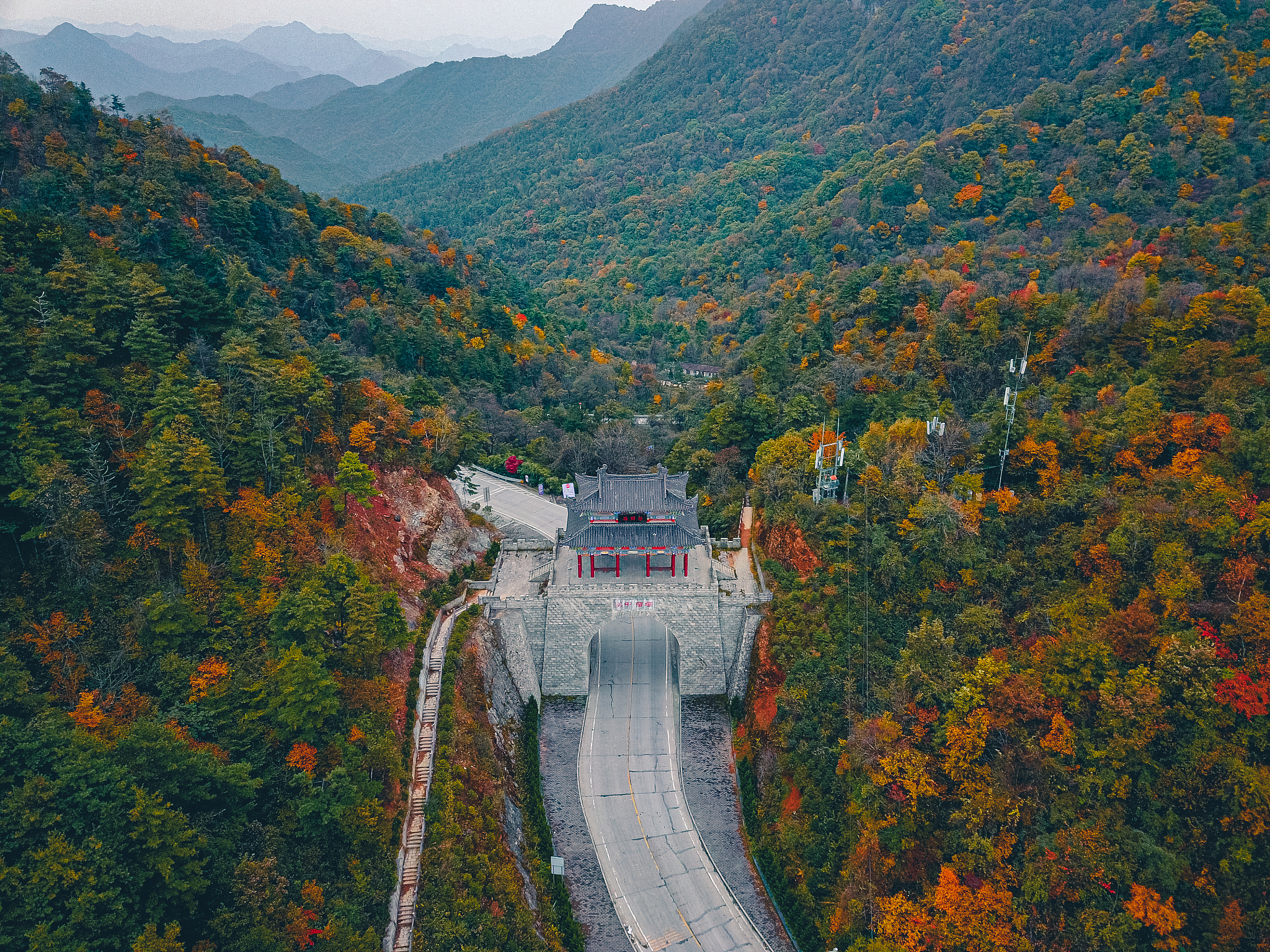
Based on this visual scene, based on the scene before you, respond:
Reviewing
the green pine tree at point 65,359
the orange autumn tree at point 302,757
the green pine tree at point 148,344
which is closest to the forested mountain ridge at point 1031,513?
the orange autumn tree at point 302,757

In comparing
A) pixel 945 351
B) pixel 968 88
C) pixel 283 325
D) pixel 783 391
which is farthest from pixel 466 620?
pixel 968 88

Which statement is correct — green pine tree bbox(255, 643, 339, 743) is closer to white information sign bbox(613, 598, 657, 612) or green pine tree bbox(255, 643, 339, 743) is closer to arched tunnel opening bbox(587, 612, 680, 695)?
white information sign bbox(613, 598, 657, 612)

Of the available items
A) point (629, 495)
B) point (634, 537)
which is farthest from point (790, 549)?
point (629, 495)

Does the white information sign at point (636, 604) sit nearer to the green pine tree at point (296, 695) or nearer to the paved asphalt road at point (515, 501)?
the paved asphalt road at point (515, 501)

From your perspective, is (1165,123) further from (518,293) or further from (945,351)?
(518,293)

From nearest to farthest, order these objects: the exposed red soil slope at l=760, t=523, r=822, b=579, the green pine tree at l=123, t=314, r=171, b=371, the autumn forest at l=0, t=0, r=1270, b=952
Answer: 1. the autumn forest at l=0, t=0, r=1270, b=952
2. the green pine tree at l=123, t=314, r=171, b=371
3. the exposed red soil slope at l=760, t=523, r=822, b=579

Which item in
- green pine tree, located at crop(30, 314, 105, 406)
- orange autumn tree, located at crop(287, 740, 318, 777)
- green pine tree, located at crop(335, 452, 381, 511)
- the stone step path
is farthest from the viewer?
green pine tree, located at crop(335, 452, 381, 511)

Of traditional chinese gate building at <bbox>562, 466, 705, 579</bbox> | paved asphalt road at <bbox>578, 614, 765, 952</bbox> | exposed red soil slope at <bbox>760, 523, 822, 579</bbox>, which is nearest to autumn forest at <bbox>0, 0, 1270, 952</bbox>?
exposed red soil slope at <bbox>760, 523, 822, 579</bbox>
